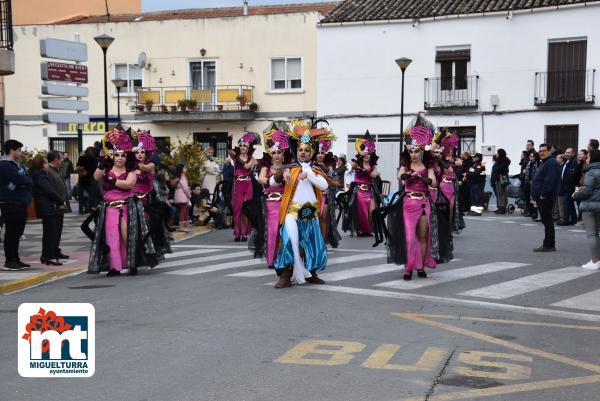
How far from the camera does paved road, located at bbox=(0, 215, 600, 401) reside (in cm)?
653

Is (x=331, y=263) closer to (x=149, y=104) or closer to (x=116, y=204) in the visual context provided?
(x=116, y=204)

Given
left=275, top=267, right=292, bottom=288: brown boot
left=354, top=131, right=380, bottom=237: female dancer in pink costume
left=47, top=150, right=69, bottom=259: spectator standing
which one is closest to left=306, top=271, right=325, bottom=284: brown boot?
left=275, top=267, right=292, bottom=288: brown boot

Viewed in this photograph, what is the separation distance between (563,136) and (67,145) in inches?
876

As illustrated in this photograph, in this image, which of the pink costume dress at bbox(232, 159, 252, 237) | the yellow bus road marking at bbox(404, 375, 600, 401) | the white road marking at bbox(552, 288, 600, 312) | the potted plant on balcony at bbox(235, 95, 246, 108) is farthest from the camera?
the potted plant on balcony at bbox(235, 95, 246, 108)

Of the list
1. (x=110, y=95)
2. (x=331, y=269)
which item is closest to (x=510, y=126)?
(x=110, y=95)

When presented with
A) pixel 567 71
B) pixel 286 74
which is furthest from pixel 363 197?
pixel 286 74

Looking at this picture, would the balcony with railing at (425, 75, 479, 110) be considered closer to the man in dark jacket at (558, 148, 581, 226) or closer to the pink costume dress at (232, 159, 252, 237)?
the man in dark jacket at (558, 148, 581, 226)

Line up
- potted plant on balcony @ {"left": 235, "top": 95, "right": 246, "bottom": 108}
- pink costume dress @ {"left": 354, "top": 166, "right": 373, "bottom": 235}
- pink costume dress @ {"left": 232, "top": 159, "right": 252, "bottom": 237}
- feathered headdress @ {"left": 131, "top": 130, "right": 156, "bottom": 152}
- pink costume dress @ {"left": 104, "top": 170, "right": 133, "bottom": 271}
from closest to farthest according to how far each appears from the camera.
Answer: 1. pink costume dress @ {"left": 104, "top": 170, "right": 133, "bottom": 271}
2. feathered headdress @ {"left": 131, "top": 130, "right": 156, "bottom": 152}
3. pink costume dress @ {"left": 232, "top": 159, "right": 252, "bottom": 237}
4. pink costume dress @ {"left": 354, "top": 166, "right": 373, "bottom": 235}
5. potted plant on balcony @ {"left": 235, "top": 95, "right": 246, "bottom": 108}

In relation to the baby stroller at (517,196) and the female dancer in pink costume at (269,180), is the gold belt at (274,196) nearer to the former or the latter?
the female dancer in pink costume at (269,180)

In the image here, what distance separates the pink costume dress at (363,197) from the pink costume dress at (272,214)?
5595mm

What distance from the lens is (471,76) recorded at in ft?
113

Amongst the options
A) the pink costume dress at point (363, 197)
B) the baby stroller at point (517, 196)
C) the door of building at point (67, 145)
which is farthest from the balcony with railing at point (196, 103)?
the pink costume dress at point (363, 197)

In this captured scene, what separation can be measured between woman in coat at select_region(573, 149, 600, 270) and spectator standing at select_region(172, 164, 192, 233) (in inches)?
382

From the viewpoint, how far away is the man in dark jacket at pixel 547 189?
15703mm
